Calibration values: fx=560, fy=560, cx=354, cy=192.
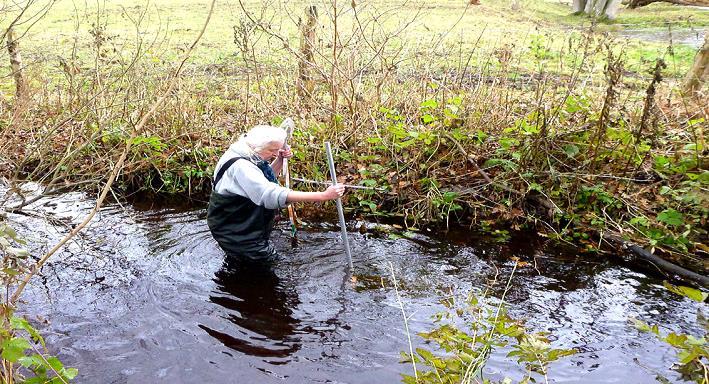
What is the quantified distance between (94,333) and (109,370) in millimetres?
526

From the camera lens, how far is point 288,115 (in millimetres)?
7473

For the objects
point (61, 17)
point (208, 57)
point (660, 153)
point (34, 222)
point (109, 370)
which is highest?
point (61, 17)

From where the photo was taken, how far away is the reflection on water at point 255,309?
4.23m

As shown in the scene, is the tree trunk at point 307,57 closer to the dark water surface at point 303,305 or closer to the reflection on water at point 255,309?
the dark water surface at point 303,305

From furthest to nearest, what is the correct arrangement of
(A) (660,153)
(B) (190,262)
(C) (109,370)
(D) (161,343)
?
1. (A) (660,153)
2. (B) (190,262)
3. (D) (161,343)
4. (C) (109,370)

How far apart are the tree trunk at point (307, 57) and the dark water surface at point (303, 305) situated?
2.17m

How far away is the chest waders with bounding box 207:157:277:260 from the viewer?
489 centimetres

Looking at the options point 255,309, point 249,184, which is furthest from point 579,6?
point 255,309

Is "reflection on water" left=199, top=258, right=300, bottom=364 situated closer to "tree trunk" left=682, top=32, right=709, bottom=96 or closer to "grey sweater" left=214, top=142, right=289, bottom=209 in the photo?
"grey sweater" left=214, top=142, right=289, bottom=209

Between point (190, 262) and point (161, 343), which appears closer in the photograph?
point (161, 343)

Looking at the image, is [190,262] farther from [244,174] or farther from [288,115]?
[288,115]

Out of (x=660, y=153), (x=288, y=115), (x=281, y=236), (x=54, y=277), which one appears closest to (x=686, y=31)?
(x=660, y=153)

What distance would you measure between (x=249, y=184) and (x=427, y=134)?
2712 mm

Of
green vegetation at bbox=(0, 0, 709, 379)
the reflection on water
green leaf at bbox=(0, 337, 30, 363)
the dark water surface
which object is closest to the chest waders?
the reflection on water
